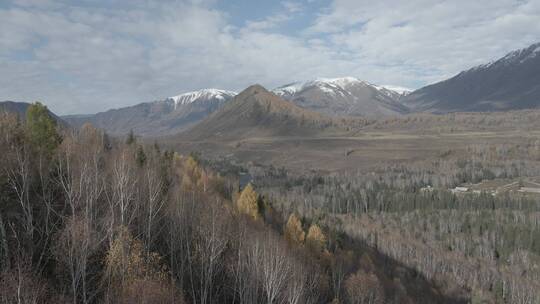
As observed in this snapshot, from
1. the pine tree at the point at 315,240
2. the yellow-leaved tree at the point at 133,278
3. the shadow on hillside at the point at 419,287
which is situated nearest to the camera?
the yellow-leaved tree at the point at 133,278

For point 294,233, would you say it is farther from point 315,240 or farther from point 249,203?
point 249,203

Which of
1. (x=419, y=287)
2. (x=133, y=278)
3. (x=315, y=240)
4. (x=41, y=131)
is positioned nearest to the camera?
(x=133, y=278)

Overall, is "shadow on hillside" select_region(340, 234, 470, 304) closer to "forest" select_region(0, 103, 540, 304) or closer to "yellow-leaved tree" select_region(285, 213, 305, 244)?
"forest" select_region(0, 103, 540, 304)

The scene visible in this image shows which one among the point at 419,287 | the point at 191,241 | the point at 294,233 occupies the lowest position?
the point at 419,287

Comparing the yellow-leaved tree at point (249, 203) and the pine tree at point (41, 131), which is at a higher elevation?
the pine tree at point (41, 131)

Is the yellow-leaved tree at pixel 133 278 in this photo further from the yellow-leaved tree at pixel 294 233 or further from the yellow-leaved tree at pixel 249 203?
the yellow-leaved tree at pixel 294 233

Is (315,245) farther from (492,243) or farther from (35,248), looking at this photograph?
(492,243)

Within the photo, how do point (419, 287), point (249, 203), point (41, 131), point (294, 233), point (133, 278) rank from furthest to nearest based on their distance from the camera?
point (419, 287), point (294, 233), point (249, 203), point (41, 131), point (133, 278)

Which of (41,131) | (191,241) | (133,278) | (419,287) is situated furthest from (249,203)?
(419,287)

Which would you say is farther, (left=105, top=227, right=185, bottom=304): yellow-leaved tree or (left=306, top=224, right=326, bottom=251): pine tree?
(left=306, top=224, right=326, bottom=251): pine tree

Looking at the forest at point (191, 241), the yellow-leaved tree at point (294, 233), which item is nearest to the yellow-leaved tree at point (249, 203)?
A: the forest at point (191, 241)

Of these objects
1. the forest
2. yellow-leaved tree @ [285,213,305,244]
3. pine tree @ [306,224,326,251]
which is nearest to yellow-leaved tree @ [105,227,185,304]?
the forest

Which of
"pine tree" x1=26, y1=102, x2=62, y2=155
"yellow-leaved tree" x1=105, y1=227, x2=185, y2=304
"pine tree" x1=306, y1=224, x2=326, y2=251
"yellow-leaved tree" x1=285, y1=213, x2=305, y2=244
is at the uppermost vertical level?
"pine tree" x1=26, y1=102, x2=62, y2=155

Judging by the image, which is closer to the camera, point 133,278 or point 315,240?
point 133,278
